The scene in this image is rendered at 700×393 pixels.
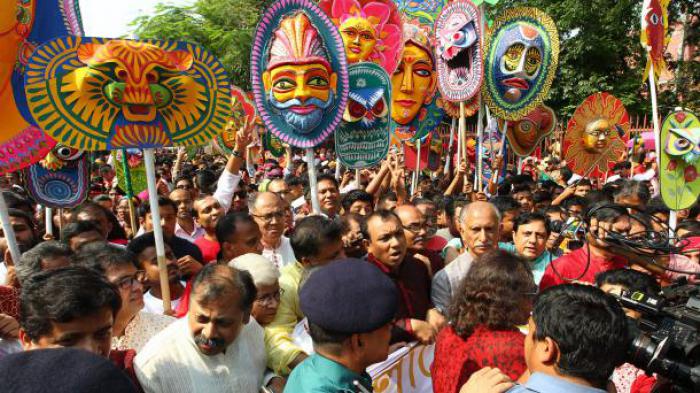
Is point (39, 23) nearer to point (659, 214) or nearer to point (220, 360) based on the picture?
point (220, 360)

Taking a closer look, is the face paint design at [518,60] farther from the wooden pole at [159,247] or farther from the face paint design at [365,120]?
the wooden pole at [159,247]

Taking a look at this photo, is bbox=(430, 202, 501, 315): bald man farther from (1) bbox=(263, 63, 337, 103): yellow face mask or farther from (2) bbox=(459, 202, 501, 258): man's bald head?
(1) bbox=(263, 63, 337, 103): yellow face mask

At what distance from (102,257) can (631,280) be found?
240 cm

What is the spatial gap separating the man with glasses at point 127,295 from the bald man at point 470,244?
1445mm

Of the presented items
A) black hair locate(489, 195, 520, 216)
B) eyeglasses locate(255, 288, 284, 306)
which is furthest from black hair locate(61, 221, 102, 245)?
black hair locate(489, 195, 520, 216)

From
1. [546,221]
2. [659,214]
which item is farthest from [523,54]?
[546,221]

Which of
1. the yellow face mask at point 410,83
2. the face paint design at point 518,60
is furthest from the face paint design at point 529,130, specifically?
the yellow face mask at point 410,83

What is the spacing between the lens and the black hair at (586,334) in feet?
5.49

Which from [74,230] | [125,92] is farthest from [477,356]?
[74,230]

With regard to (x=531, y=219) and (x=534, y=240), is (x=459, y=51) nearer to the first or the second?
(x=531, y=219)

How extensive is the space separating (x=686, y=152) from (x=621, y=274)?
8.36ft

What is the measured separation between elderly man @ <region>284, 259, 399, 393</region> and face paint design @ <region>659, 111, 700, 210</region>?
382 cm

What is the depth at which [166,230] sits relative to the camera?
397cm

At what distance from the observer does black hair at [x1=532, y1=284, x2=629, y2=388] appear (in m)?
1.67
